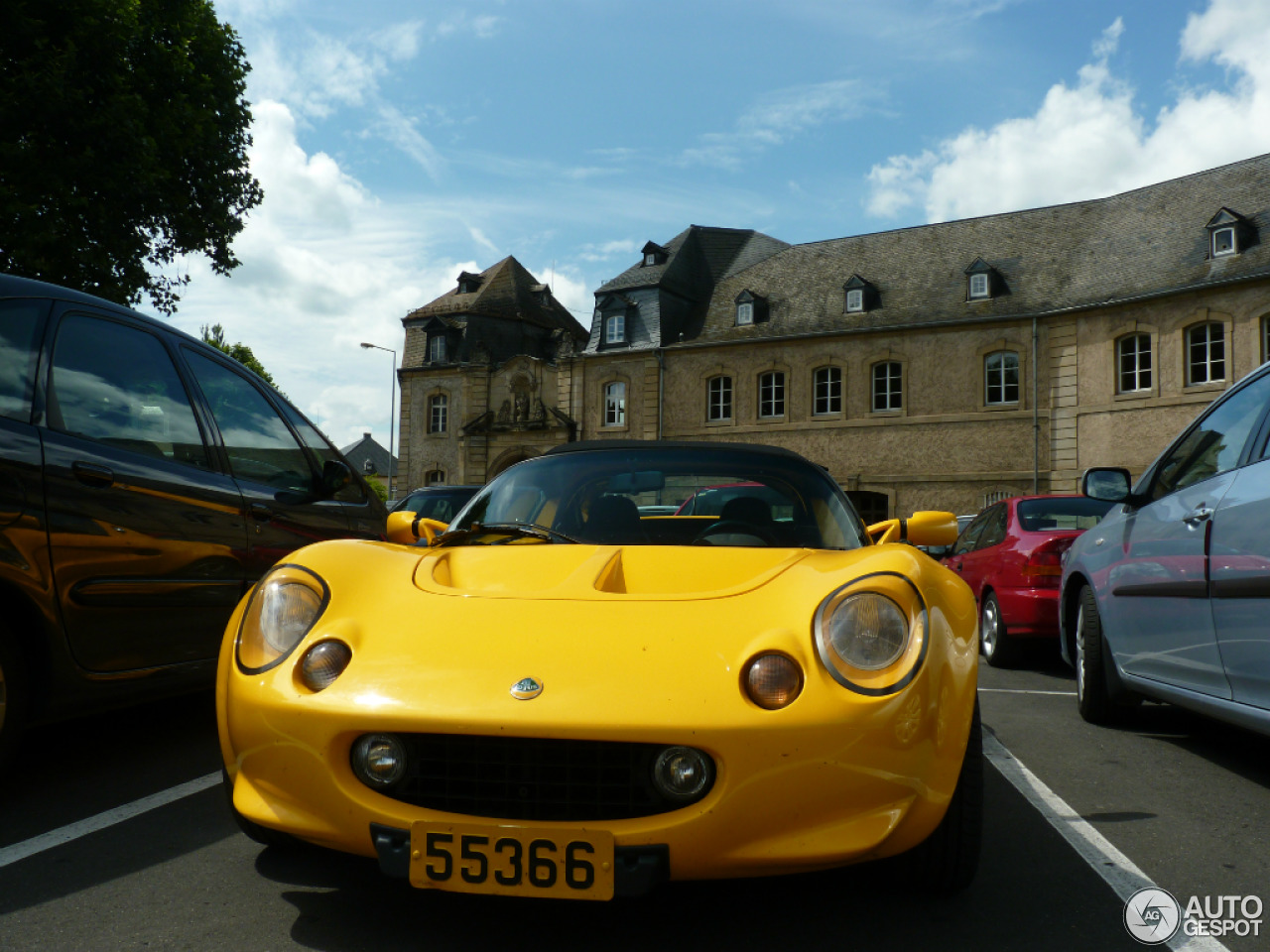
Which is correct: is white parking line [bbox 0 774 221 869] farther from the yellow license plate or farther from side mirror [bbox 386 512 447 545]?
the yellow license plate

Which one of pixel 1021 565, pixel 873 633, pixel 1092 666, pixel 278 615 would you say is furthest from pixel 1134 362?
pixel 278 615

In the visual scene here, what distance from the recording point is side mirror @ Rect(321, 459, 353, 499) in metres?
5.45

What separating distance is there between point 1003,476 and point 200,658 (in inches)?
1242

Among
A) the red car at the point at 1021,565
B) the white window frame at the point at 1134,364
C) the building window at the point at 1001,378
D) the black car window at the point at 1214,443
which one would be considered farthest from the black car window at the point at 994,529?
the building window at the point at 1001,378

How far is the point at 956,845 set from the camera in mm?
2742

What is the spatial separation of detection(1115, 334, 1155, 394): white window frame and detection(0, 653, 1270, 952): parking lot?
29161 millimetres

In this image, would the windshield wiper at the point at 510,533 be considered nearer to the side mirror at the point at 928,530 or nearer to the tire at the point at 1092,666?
the side mirror at the point at 928,530

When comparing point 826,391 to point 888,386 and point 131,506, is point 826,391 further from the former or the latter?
point 131,506

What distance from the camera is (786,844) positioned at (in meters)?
2.36

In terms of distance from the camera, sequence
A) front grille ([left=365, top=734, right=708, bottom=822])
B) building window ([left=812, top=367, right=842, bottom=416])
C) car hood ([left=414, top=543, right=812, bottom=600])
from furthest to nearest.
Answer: building window ([left=812, top=367, right=842, bottom=416]), car hood ([left=414, top=543, right=812, bottom=600]), front grille ([left=365, top=734, right=708, bottom=822])

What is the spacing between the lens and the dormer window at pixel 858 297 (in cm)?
3666

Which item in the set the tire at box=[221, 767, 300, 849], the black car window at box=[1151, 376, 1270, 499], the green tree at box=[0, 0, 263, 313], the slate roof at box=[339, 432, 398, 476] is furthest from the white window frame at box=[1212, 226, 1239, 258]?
the slate roof at box=[339, 432, 398, 476]

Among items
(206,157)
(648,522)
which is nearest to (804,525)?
(648,522)

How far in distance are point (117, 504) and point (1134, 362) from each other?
104 feet
